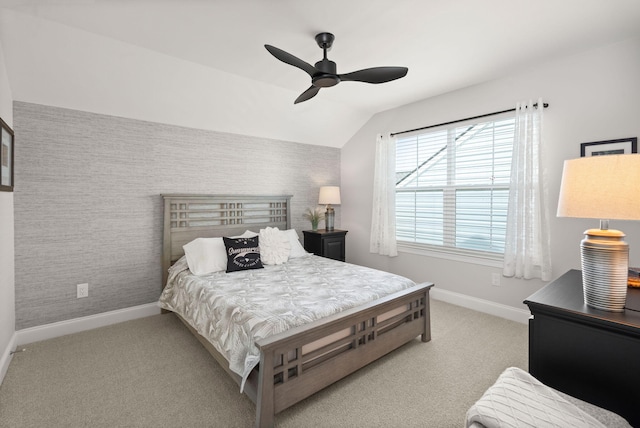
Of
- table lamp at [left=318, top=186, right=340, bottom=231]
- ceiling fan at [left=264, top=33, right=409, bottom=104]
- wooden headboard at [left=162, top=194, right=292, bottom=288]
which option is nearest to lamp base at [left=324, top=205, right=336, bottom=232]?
table lamp at [left=318, top=186, right=340, bottom=231]

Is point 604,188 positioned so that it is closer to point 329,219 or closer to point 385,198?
point 385,198

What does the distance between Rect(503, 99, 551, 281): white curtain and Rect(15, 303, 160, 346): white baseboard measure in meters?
3.99

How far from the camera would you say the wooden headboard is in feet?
11.4

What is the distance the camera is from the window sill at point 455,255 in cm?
345

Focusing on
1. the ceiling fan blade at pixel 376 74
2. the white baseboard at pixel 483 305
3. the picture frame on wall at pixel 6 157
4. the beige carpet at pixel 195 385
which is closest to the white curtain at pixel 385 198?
the white baseboard at pixel 483 305

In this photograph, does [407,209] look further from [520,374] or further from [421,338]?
[520,374]

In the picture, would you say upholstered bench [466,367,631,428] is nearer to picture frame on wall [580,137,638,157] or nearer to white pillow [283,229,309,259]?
picture frame on wall [580,137,638,157]

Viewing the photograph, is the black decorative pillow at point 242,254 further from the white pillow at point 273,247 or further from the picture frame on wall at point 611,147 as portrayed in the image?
the picture frame on wall at point 611,147

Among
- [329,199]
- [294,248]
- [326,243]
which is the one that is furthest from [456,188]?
[294,248]

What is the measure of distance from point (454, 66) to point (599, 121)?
137 cm

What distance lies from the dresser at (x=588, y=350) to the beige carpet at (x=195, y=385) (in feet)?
2.25

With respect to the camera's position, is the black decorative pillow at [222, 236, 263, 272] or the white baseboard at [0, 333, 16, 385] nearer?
the white baseboard at [0, 333, 16, 385]

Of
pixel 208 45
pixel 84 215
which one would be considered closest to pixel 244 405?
pixel 84 215

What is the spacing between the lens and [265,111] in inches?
152
